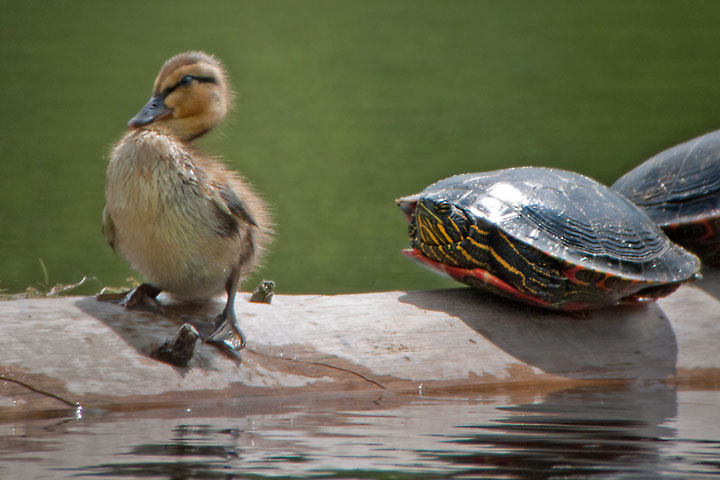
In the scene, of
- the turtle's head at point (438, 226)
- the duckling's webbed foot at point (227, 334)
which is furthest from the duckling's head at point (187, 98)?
the turtle's head at point (438, 226)

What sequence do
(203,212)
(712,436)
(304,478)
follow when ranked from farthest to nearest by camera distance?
(203,212)
(712,436)
(304,478)

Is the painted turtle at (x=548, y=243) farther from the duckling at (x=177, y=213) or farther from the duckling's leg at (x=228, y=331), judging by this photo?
the duckling's leg at (x=228, y=331)

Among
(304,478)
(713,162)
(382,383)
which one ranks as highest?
(713,162)

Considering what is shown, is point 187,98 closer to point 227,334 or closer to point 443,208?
point 227,334

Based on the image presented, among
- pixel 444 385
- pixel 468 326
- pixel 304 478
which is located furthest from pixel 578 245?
pixel 304 478

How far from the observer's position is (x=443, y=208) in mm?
3051

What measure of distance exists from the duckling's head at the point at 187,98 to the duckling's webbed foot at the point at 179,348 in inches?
24.3

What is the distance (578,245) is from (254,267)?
931 millimetres

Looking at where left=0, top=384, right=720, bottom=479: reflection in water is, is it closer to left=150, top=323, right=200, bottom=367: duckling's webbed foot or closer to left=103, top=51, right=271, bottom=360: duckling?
left=150, top=323, right=200, bottom=367: duckling's webbed foot

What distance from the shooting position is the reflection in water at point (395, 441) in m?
1.88

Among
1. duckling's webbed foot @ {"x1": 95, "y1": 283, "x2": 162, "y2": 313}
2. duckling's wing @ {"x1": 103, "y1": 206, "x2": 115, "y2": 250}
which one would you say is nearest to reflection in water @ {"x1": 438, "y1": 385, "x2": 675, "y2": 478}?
duckling's webbed foot @ {"x1": 95, "y1": 283, "x2": 162, "y2": 313}

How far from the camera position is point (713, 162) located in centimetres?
358

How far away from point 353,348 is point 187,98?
31.9 inches

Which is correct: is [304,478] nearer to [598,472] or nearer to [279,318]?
[598,472]
